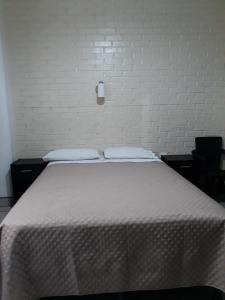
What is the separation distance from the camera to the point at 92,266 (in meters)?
1.45

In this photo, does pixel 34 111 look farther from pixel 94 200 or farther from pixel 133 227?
pixel 133 227

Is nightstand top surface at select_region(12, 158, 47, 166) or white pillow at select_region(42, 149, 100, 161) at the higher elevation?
white pillow at select_region(42, 149, 100, 161)

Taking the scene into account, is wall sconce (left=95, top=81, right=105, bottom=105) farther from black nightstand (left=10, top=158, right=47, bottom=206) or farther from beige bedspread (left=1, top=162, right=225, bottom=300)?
beige bedspread (left=1, top=162, right=225, bottom=300)

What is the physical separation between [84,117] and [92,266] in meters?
2.21

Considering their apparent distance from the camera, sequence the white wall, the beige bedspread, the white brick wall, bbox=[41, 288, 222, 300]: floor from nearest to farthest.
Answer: the beige bedspread → bbox=[41, 288, 222, 300]: floor → the white wall → the white brick wall

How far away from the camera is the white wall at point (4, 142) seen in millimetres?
2961

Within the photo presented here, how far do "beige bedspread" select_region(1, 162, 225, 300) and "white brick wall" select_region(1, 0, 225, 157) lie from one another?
1.89m

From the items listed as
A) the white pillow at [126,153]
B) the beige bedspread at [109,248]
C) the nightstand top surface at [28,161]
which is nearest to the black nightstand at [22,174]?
the nightstand top surface at [28,161]

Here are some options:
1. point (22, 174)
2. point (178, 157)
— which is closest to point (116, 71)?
point (178, 157)

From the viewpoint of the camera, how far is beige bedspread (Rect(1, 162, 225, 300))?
55.6 inches

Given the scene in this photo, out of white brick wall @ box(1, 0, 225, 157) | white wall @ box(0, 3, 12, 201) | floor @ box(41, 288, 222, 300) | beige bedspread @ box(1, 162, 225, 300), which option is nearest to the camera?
beige bedspread @ box(1, 162, 225, 300)

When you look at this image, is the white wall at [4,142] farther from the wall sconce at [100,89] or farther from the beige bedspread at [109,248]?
the beige bedspread at [109,248]

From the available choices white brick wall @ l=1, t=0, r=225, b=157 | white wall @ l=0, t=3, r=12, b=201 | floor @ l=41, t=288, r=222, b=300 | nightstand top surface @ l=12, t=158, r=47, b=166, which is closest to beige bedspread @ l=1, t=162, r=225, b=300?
floor @ l=41, t=288, r=222, b=300

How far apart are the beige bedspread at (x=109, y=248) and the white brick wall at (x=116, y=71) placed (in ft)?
6.20
